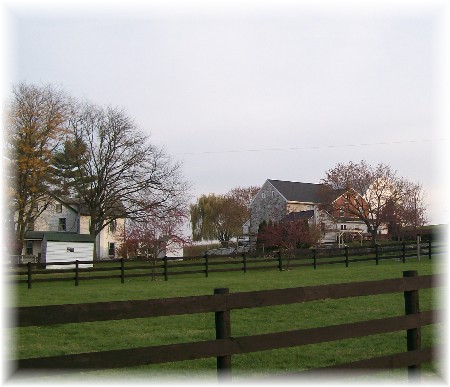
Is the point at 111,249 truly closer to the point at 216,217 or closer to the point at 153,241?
the point at 216,217

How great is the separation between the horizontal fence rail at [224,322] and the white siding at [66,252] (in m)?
36.4

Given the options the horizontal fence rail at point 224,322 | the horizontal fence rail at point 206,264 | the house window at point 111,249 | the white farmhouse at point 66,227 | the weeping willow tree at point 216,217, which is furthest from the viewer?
the weeping willow tree at point 216,217

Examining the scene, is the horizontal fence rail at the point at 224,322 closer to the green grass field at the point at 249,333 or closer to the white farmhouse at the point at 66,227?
the green grass field at the point at 249,333

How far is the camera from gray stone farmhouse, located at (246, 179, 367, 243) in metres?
58.4

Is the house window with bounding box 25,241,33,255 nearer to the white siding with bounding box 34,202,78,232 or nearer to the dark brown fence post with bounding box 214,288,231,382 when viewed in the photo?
the white siding with bounding box 34,202,78,232

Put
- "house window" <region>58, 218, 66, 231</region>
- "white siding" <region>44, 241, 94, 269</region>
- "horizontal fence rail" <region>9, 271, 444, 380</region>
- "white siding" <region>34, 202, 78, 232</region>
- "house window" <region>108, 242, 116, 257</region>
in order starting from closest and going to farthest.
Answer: "horizontal fence rail" <region>9, 271, 444, 380</region>
"white siding" <region>44, 241, 94, 269</region>
"white siding" <region>34, 202, 78, 232</region>
"house window" <region>58, 218, 66, 231</region>
"house window" <region>108, 242, 116, 257</region>

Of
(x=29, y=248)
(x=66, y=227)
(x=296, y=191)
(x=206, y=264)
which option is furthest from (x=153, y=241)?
(x=296, y=191)

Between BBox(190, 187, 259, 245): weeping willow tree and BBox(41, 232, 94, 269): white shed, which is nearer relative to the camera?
BBox(41, 232, 94, 269): white shed

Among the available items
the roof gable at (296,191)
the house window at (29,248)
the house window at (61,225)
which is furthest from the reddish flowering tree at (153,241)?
the roof gable at (296,191)

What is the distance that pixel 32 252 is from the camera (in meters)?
51.8

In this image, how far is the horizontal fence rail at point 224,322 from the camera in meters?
3.75

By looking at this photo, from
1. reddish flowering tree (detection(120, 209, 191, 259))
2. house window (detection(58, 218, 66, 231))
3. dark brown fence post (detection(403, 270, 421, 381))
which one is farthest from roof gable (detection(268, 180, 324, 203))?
→ dark brown fence post (detection(403, 270, 421, 381))

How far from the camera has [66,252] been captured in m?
40.1

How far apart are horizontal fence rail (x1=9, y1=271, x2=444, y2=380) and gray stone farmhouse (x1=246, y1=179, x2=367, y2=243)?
5028 centimetres
